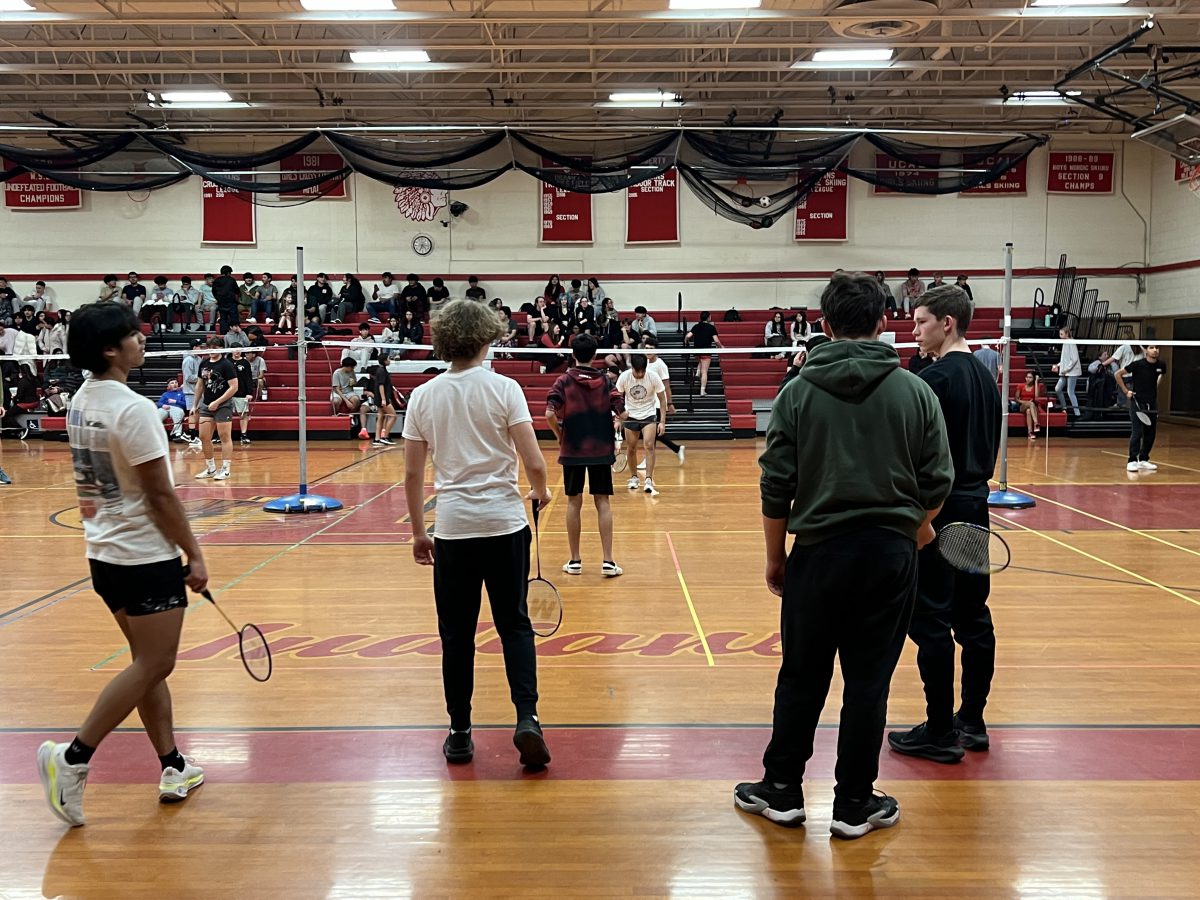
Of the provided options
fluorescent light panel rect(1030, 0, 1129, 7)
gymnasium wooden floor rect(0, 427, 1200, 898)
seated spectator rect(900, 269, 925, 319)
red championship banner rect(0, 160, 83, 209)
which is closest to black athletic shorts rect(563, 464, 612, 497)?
gymnasium wooden floor rect(0, 427, 1200, 898)

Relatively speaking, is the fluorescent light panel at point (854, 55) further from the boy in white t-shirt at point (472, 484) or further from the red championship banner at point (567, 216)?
the boy in white t-shirt at point (472, 484)

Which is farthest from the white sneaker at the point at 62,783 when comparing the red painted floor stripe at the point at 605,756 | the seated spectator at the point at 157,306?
the seated spectator at the point at 157,306

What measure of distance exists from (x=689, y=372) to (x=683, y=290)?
16.8ft

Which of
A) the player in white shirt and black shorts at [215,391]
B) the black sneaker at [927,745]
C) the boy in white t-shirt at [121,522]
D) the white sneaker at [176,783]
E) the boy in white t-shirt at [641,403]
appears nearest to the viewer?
the boy in white t-shirt at [121,522]

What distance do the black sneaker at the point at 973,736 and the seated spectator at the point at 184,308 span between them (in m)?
22.7

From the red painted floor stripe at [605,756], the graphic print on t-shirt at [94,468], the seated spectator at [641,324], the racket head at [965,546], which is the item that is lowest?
the red painted floor stripe at [605,756]

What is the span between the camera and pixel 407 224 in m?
25.5

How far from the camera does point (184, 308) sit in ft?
77.6

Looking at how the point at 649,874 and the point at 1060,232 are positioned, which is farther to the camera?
the point at 1060,232

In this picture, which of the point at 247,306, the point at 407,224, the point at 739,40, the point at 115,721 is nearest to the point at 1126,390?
the point at 739,40

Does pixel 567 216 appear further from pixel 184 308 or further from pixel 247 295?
pixel 184 308

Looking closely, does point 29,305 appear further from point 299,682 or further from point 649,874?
point 649,874

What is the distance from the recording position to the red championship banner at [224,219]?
25422 mm

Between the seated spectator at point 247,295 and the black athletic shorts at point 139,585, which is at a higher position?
the seated spectator at point 247,295
